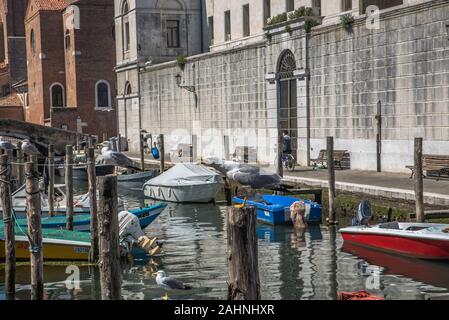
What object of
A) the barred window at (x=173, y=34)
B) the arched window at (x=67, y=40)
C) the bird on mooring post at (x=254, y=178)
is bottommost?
the bird on mooring post at (x=254, y=178)

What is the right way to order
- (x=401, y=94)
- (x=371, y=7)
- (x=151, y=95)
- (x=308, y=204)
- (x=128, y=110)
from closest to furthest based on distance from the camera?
(x=308, y=204) < (x=401, y=94) < (x=371, y=7) < (x=151, y=95) < (x=128, y=110)

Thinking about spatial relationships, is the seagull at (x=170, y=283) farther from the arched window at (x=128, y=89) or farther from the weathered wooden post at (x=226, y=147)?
the arched window at (x=128, y=89)

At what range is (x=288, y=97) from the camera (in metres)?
27.6

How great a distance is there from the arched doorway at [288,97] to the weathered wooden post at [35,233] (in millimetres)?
15778

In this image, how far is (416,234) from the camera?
14312 millimetres

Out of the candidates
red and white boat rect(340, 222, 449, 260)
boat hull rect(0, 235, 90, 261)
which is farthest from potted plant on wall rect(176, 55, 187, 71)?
boat hull rect(0, 235, 90, 261)

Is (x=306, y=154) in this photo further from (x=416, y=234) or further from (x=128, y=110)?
(x=128, y=110)

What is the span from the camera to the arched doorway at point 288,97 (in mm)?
27203

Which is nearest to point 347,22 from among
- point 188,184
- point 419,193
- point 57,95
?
point 188,184

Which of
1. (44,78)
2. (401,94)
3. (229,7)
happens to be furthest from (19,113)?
(401,94)

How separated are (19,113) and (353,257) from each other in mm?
49574

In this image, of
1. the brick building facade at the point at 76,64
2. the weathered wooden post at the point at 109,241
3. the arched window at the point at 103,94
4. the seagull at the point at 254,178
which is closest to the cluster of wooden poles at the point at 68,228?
the weathered wooden post at the point at 109,241

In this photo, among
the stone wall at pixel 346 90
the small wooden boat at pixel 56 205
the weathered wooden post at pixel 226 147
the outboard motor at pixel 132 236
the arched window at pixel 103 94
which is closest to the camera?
the outboard motor at pixel 132 236

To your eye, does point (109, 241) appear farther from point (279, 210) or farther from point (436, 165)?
point (436, 165)
